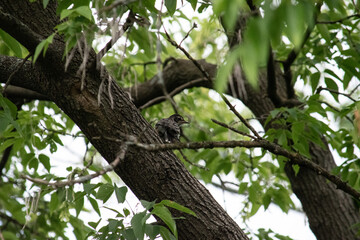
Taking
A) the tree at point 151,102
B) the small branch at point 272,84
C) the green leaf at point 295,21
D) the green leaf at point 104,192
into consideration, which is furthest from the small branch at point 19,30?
the small branch at point 272,84

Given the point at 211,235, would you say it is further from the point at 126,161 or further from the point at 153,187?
the point at 126,161

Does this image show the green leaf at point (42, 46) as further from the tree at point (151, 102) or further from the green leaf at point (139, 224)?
the green leaf at point (139, 224)

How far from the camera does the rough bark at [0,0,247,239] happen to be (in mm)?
3004

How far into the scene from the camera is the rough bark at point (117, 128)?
9.86ft

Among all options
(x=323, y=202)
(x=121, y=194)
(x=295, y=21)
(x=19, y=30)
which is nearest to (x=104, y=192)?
(x=121, y=194)

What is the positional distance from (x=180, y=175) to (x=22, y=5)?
5.44ft

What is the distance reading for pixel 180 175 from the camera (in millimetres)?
3205

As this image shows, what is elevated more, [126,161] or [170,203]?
[126,161]

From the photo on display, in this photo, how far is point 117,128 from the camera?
302cm

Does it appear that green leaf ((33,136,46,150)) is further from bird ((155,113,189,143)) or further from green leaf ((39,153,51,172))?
bird ((155,113,189,143))

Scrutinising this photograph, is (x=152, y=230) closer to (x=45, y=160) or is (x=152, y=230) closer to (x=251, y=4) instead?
(x=251, y=4)

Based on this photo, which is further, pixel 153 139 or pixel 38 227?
pixel 38 227

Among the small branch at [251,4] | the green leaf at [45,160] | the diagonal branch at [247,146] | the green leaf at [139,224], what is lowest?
the green leaf at [139,224]

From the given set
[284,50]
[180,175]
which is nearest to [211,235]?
[180,175]
